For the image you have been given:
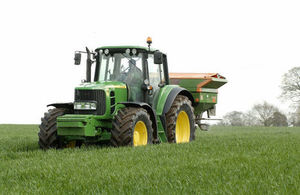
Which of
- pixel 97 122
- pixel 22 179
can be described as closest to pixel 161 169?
pixel 22 179

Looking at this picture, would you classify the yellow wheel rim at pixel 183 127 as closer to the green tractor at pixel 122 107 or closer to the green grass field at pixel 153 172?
the green tractor at pixel 122 107

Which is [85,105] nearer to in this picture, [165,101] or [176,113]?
[165,101]

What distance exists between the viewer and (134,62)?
11.2 metres

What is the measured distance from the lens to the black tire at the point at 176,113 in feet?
38.1

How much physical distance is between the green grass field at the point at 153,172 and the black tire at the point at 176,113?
2.45m

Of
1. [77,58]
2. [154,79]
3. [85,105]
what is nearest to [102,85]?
[85,105]

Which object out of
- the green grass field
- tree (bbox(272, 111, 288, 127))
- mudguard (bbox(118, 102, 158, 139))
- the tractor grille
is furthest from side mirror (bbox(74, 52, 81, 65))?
tree (bbox(272, 111, 288, 127))

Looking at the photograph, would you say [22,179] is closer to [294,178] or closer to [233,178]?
[233,178]

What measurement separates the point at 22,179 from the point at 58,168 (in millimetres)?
650

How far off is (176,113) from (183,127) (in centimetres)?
119

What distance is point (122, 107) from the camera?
10.9 metres

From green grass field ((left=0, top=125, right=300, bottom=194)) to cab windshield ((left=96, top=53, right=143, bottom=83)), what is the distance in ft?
8.49

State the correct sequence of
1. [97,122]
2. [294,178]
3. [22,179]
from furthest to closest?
[97,122]
[22,179]
[294,178]

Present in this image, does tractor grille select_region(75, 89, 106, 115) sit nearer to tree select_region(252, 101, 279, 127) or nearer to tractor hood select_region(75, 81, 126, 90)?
tractor hood select_region(75, 81, 126, 90)
